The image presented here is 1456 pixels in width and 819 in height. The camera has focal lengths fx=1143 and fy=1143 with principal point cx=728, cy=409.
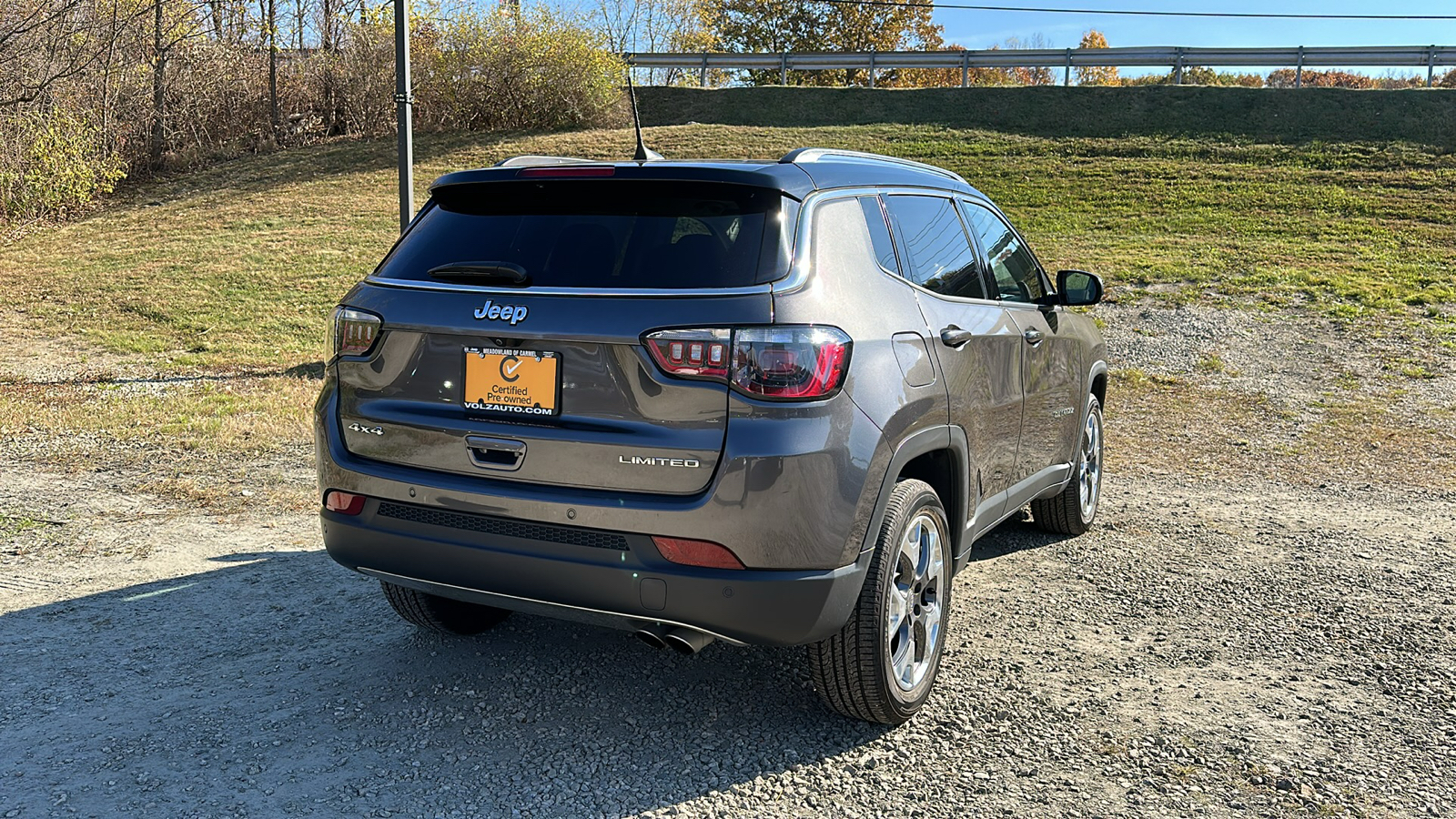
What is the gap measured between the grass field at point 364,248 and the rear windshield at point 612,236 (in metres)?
3.89

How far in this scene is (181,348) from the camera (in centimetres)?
1259

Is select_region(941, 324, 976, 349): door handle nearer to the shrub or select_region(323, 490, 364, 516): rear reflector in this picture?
select_region(323, 490, 364, 516): rear reflector

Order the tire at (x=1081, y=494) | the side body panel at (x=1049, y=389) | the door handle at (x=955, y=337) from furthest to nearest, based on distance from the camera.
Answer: the tire at (x=1081, y=494)
the side body panel at (x=1049, y=389)
the door handle at (x=955, y=337)

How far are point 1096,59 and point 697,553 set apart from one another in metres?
28.6

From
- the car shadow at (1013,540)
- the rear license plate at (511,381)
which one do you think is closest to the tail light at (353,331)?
the rear license plate at (511,381)

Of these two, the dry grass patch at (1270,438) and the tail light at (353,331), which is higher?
the tail light at (353,331)

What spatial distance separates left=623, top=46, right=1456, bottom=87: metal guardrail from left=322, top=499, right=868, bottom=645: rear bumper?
25.6 meters

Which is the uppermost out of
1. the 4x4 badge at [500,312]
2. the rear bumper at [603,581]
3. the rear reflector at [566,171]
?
the rear reflector at [566,171]

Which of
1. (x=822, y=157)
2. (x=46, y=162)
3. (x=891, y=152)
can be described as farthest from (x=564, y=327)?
(x=891, y=152)

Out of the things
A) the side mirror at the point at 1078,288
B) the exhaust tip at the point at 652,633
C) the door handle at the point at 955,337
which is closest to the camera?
the exhaust tip at the point at 652,633

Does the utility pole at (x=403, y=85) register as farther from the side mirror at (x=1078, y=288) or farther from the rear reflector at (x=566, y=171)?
the rear reflector at (x=566, y=171)

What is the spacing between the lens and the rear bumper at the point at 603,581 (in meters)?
3.11

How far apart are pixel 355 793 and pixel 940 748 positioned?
5.72ft

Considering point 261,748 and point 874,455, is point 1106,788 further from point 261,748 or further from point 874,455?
point 261,748
